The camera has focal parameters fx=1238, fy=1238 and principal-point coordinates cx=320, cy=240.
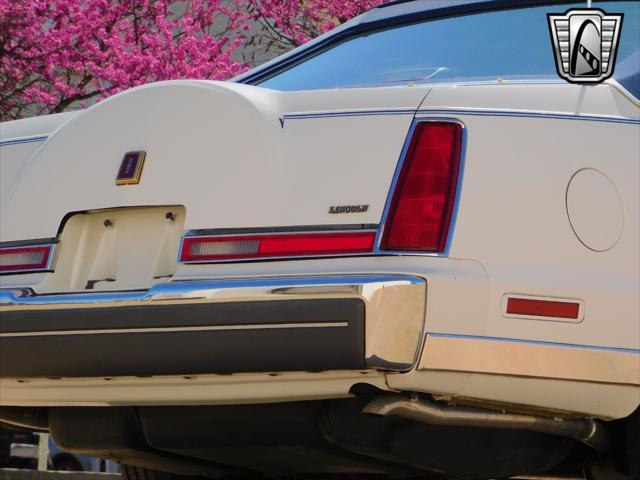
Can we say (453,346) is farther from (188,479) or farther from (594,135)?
(188,479)

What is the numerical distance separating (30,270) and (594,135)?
1608mm

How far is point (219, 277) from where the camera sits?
3174 millimetres

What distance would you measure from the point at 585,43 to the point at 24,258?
1714 millimetres

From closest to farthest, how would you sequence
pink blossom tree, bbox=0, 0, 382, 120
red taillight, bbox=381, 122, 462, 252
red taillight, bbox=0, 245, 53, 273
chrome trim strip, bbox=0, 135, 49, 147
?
red taillight, bbox=381, 122, 462, 252, red taillight, bbox=0, 245, 53, 273, chrome trim strip, bbox=0, 135, 49, 147, pink blossom tree, bbox=0, 0, 382, 120

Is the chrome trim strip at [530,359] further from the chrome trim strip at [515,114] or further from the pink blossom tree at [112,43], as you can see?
the pink blossom tree at [112,43]

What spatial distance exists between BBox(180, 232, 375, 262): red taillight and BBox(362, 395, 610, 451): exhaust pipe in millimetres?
388

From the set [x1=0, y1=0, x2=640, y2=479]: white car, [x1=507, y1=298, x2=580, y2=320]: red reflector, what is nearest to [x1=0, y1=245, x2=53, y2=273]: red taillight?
[x1=0, y1=0, x2=640, y2=479]: white car

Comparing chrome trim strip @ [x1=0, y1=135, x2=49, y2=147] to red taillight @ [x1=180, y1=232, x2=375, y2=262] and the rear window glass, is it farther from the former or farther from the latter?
the rear window glass

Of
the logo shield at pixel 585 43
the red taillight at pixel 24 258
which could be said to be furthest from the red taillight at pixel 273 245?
the logo shield at pixel 585 43

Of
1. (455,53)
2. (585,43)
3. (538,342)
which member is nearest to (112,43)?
(455,53)

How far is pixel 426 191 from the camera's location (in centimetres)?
310


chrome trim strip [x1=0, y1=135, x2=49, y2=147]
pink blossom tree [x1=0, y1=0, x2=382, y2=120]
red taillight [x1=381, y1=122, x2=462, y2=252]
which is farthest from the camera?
pink blossom tree [x1=0, y1=0, x2=382, y2=120]

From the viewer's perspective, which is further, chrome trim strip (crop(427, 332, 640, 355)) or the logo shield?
the logo shield

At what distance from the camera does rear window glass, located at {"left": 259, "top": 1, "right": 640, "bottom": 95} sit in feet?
11.8
